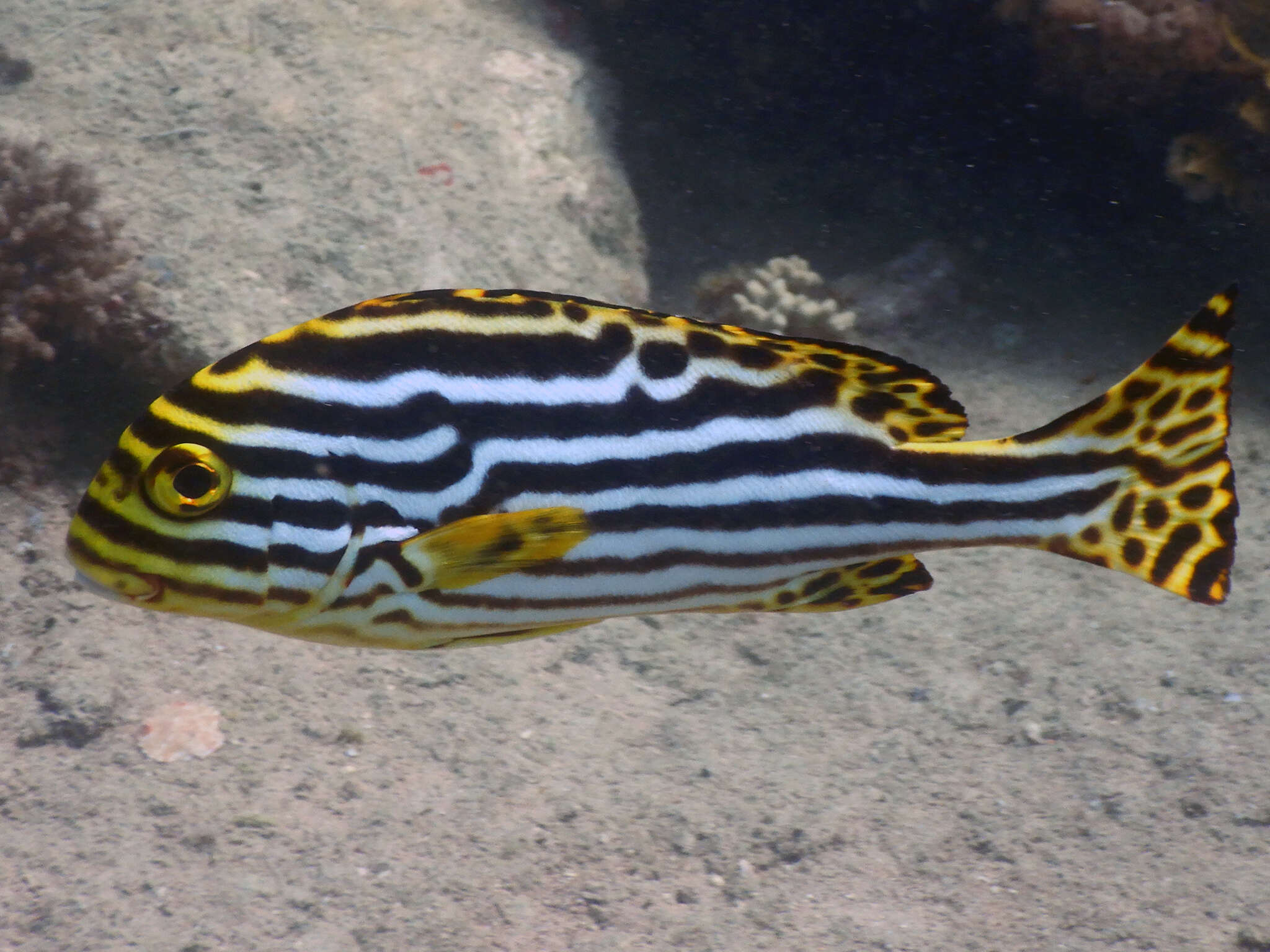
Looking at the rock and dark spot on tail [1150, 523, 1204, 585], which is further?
the rock

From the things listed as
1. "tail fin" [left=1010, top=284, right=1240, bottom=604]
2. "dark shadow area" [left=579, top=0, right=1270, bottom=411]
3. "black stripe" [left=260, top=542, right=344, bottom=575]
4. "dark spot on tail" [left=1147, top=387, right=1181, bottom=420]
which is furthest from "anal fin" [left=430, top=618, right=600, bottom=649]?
"dark shadow area" [left=579, top=0, right=1270, bottom=411]

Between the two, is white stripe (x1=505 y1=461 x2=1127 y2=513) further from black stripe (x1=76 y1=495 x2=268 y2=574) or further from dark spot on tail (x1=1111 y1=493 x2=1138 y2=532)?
black stripe (x1=76 y1=495 x2=268 y2=574)

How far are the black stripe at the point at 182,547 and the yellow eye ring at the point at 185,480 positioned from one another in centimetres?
5

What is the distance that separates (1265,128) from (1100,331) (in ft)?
5.04

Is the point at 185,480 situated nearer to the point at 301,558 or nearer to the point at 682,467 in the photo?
the point at 301,558

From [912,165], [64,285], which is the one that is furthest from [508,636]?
[912,165]

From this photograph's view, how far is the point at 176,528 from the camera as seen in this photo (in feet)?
5.47

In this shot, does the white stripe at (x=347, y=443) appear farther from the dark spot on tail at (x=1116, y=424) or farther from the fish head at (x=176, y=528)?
the dark spot on tail at (x=1116, y=424)

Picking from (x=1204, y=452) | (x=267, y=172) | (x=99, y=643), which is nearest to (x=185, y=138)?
(x=267, y=172)

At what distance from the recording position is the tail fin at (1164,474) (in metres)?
1.96

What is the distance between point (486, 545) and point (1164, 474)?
61.4 inches

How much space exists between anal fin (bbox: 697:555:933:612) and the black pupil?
1079 mm

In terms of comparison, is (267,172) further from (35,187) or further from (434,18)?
(434,18)

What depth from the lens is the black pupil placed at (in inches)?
64.7
